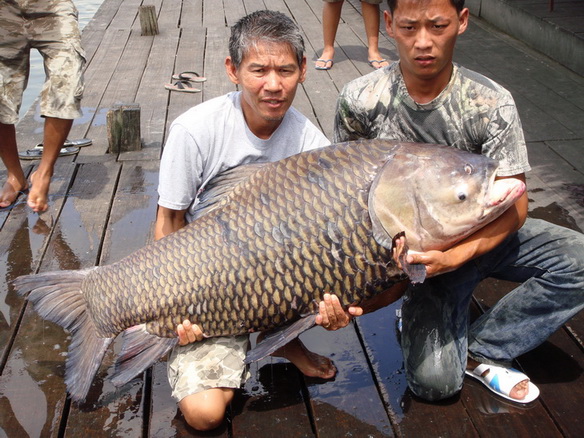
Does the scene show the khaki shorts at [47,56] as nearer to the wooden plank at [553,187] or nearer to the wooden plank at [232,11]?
the wooden plank at [553,187]

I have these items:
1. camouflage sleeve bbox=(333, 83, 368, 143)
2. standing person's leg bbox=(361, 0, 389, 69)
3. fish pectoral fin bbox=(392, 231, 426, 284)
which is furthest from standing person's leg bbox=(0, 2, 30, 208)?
standing person's leg bbox=(361, 0, 389, 69)

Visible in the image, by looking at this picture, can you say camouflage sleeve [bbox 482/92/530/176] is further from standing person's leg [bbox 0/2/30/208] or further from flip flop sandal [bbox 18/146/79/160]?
flip flop sandal [bbox 18/146/79/160]

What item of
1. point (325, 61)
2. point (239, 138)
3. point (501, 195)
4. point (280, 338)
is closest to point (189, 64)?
point (325, 61)

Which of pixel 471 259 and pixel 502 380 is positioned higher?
pixel 471 259

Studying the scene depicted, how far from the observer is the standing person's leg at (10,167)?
4.22m

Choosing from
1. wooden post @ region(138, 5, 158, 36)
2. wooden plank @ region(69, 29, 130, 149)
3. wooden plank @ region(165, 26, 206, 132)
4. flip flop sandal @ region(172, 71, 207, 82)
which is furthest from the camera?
wooden post @ region(138, 5, 158, 36)

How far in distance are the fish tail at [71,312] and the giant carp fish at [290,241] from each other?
2cm

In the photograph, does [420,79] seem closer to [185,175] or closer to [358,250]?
[358,250]

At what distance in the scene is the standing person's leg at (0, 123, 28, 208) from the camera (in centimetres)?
422

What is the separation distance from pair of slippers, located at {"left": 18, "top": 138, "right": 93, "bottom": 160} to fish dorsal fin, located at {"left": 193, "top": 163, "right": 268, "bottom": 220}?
251 cm

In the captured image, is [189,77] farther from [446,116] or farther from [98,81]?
[446,116]

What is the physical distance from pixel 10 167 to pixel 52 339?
1.66 meters

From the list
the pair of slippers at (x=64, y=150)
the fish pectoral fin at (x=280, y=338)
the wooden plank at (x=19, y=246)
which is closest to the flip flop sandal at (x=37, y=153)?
the pair of slippers at (x=64, y=150)

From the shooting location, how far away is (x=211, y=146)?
2.83 m
